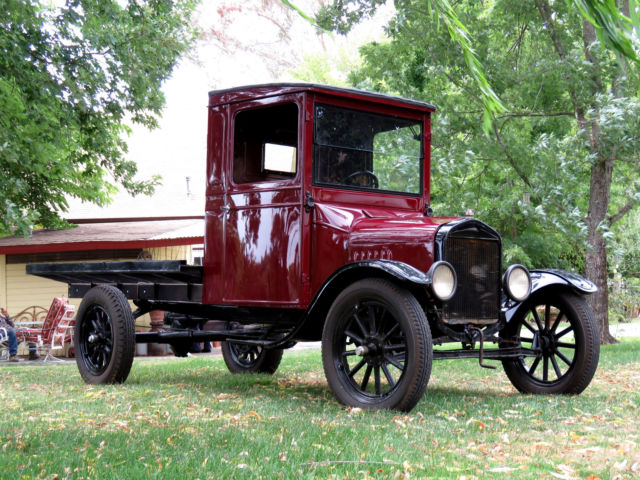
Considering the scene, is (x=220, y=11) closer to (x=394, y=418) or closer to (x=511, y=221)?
(x=511, y=221)

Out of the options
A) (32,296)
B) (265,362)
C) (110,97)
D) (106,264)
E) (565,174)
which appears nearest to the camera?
Answer: (106,264)

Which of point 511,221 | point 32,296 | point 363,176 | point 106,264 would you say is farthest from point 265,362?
point 32,296

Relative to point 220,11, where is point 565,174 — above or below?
below

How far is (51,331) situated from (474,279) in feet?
34.3

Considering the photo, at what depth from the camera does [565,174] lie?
1210 cm

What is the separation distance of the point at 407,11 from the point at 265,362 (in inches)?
258

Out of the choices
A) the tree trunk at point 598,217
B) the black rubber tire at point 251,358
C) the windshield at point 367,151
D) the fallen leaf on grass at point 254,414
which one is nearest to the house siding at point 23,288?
the tree trunk at point 598,217

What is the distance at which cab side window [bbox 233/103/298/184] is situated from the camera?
7191 millimetres

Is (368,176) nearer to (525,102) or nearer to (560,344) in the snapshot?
(560,344)

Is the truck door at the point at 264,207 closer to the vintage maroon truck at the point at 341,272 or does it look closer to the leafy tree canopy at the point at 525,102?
the vintage maroon truck at the point at 341,272

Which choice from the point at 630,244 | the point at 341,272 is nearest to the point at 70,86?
the point at 341,272

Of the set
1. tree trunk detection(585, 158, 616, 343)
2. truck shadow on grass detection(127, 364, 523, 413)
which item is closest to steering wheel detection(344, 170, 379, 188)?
truck shadow on grass detection(127, 364, 523, 413)

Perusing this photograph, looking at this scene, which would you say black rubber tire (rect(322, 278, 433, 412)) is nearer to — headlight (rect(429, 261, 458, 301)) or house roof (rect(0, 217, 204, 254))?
headlight (rect(429, 261, 458, 301))

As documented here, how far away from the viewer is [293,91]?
6.75 m
